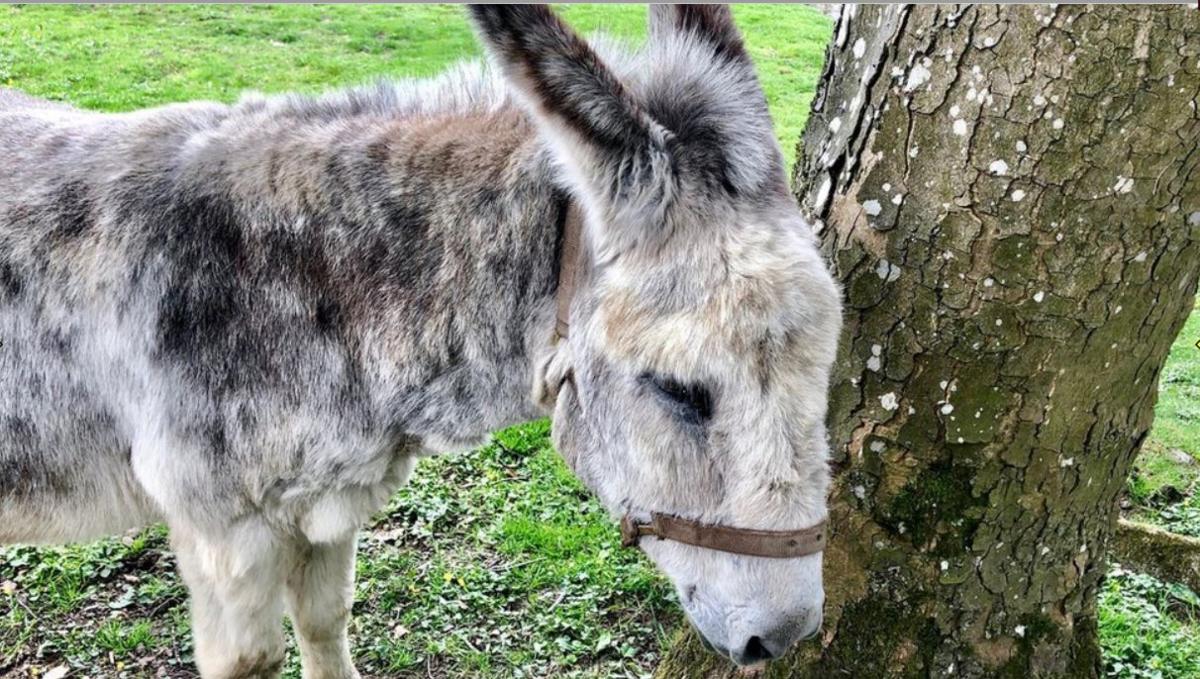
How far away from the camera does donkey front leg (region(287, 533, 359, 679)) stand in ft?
10.1

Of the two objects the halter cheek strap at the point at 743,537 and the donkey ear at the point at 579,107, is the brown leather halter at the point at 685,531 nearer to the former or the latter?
the halter cheek strap at the point at 743,537

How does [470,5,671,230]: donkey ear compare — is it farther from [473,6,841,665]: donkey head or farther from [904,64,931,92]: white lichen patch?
[904,64,931,92]: white lichen patch

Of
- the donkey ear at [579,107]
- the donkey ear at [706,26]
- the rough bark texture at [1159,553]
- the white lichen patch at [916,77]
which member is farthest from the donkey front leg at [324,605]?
the rough bark texture at [1159,553]

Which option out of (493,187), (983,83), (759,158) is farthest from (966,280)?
(493,187)

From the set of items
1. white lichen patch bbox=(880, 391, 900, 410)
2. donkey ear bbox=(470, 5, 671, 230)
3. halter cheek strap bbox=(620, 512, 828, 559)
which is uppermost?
donkey ear bbox=(470, 5, 671, 230)

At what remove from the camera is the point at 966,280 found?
7.30ft

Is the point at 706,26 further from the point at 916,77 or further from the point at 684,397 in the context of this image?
the point at 684,397

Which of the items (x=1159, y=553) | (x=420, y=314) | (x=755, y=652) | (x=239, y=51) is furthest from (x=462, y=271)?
(x=239, y=51)

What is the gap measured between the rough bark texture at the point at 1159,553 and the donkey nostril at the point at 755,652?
2.52 meters

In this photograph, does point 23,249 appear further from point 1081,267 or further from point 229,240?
point 1081,267

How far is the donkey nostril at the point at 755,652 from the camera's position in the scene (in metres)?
2.00

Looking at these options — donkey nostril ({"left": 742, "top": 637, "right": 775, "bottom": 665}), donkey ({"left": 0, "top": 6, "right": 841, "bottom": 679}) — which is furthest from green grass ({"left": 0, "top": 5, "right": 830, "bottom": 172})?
donkey nostril ({"left": 742, "top": 637, "right": 775, "bottom": 665})

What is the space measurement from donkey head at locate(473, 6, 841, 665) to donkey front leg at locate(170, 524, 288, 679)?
1.16 meters

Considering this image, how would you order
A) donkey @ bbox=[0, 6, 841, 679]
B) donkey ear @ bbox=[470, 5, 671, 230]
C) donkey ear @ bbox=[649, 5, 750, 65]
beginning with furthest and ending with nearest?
donkey ear @ bbox=[649, 5, 750, 65], donkey @ bbox=[0, 6, 841, 679], donkey ear @ bbox=[470, 5, 671, 230]
